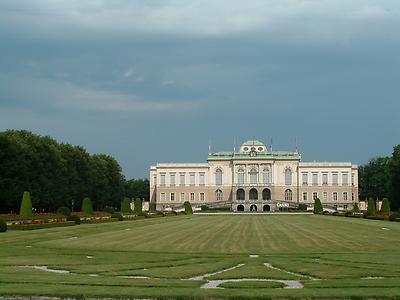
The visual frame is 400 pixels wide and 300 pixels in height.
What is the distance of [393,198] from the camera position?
256 ft

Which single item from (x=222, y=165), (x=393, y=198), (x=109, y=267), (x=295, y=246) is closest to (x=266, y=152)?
(x=222, y=165)

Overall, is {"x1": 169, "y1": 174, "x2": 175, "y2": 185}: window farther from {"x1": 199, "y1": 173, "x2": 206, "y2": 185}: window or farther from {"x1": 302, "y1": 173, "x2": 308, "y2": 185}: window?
{"x1": 302, "y1": 173, "x2": 308, "y2": 185}: window

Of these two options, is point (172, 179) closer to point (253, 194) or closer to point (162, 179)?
point (162, 179)

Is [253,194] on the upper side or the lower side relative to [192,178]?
lower

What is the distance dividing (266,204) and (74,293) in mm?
95477

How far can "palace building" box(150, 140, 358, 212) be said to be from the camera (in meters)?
114

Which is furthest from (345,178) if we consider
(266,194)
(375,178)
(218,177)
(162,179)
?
(162,179)

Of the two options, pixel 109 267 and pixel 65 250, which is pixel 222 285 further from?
pixel 65 250

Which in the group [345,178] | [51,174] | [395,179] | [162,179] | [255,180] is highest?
[345,178]

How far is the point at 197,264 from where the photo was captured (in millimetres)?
17391

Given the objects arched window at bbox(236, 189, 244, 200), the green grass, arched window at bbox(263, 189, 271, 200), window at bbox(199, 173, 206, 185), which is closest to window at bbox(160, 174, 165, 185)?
window at bbox(199, 173, 206, 185)

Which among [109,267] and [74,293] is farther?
[109,267]

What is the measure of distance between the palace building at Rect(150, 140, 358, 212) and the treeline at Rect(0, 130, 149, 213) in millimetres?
26132

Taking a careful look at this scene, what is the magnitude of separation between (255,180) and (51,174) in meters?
55.9
